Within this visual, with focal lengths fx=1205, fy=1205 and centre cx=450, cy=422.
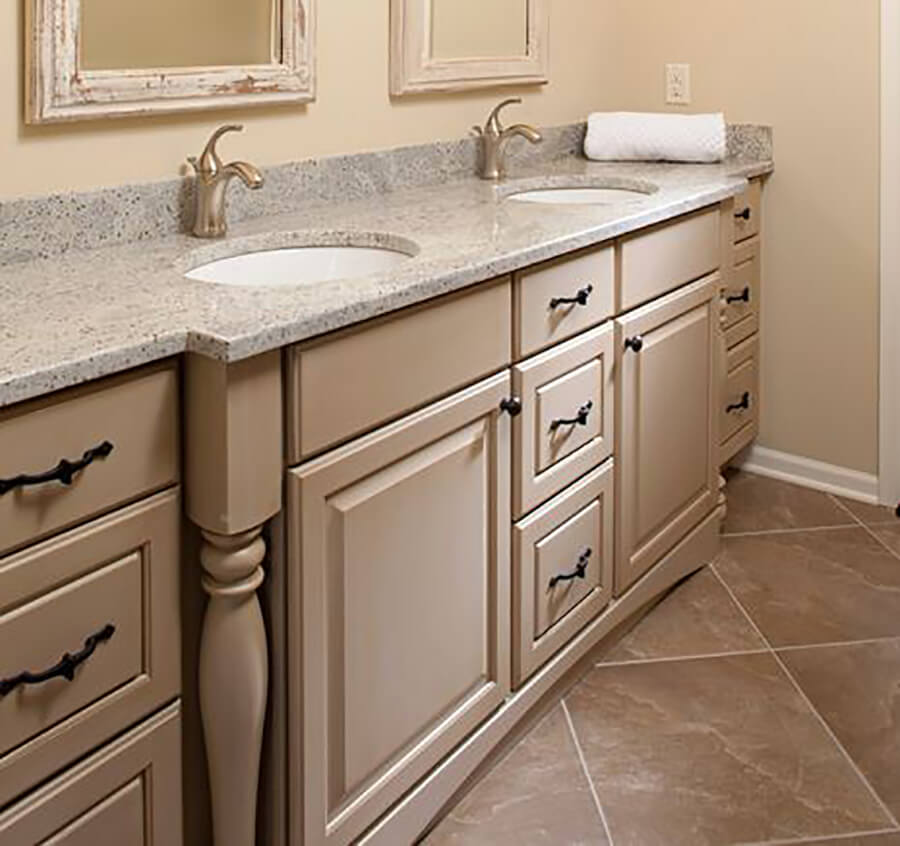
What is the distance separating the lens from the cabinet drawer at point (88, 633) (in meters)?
1.17

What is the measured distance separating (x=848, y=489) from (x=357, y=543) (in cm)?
202

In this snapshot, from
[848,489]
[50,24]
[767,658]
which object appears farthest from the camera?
[848,489]

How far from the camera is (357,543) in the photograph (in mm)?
1530

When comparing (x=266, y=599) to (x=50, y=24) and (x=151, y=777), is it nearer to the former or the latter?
(x=151, y=777)

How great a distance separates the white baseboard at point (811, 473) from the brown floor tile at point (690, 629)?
0.69 metres

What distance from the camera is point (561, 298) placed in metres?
1.96

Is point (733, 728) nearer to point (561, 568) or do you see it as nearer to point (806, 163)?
point (561, 568)

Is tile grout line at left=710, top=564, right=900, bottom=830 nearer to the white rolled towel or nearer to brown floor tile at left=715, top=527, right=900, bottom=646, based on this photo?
brown floor tile at left=715, top=527, right=900, bottom=646

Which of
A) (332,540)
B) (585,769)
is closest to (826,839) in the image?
(585,769)

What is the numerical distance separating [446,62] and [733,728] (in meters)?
1.43

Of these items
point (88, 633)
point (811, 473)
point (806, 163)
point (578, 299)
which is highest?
point (806, 163)

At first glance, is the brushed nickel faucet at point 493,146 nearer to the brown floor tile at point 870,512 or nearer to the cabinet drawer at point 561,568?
the cabinet drawer at point 561,568

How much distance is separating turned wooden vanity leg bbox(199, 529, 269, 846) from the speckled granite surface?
0.24m

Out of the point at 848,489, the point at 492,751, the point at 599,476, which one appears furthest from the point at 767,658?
the point at 848,489
